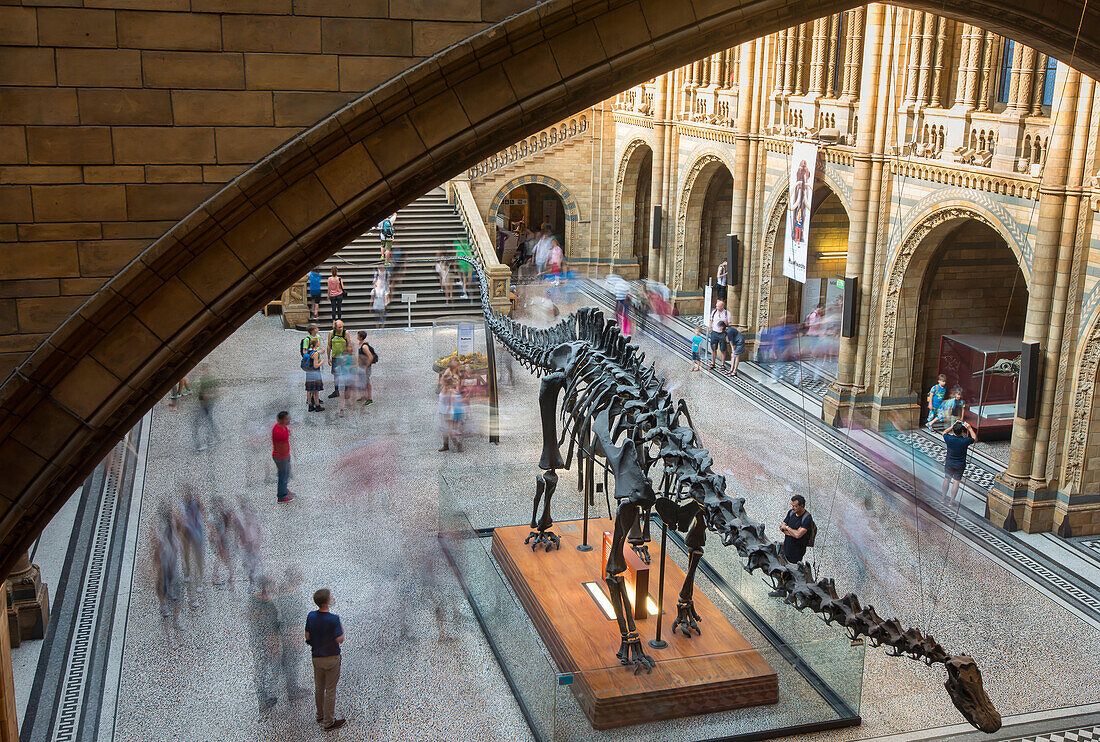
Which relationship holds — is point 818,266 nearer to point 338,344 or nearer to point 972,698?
point 338,344

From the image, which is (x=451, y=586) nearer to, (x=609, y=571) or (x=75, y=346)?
(x=609, y=571)

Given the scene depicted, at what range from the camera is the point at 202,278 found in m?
3.25

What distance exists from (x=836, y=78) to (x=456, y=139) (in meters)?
15.8

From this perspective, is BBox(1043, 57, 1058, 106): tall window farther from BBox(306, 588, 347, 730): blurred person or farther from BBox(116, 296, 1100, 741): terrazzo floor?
BBox(306, 588, 347, 730): blurred person

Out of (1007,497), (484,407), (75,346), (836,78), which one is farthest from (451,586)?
(836,78)

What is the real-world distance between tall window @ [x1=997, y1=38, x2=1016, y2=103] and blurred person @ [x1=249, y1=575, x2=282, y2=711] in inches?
424

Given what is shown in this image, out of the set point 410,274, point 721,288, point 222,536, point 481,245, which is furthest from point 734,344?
point 222,536

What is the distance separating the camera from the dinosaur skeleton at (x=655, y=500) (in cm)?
636

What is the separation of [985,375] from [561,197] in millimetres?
13798

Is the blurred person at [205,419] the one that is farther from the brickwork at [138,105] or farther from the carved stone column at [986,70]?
the brickwork at [138,105]

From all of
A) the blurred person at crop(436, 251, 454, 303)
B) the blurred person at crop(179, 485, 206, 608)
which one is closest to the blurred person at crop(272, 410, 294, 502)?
the blurred person at crop(179, 485, 206, 608)

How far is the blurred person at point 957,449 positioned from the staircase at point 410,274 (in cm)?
1118

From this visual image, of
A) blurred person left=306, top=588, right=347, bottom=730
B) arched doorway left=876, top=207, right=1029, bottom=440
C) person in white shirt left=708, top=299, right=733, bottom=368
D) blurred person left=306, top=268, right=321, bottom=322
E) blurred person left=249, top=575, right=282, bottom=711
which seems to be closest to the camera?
blurred person left=306, top=588, right=347, bottom=730

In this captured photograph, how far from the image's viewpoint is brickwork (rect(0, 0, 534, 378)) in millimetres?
3119
